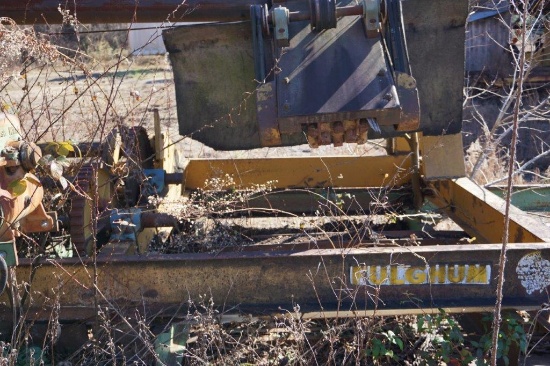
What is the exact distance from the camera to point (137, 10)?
3977 millimetres

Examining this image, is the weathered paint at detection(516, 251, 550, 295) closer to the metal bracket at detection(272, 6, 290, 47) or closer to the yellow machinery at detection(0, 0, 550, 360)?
the yellow machinery at detection(0, 0, 550, 360)

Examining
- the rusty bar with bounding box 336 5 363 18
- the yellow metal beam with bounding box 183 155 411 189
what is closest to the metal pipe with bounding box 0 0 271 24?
the rusty bar with bounding box 336 5 363 18

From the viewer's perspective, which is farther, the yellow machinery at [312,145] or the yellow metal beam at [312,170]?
the yellow metal beam at [312,170]

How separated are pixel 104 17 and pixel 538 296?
2793 millimetres

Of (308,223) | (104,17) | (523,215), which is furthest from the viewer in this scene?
(308,223)

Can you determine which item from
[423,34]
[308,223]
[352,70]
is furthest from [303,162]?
[352,70]

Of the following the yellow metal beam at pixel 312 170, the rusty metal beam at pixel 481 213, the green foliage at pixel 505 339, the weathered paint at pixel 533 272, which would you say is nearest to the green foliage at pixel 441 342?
the green foliage at pixel 505 339

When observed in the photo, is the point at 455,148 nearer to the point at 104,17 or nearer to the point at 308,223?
the point at 308,223

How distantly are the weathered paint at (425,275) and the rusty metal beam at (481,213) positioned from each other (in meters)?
0.42

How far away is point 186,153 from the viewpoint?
361 inches

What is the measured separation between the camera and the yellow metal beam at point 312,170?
5.48 m

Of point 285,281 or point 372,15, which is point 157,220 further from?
point 372,15

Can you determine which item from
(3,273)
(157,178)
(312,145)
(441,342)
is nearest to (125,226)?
(3,273)

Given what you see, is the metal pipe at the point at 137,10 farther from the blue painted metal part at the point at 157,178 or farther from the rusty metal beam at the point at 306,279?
the rusty metal beam at the point at 306,279
